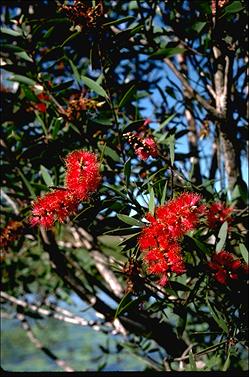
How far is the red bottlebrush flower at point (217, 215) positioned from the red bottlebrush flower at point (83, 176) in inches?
13.5

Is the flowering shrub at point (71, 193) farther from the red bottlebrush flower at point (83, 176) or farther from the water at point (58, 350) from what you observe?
the water at point (58, 350)

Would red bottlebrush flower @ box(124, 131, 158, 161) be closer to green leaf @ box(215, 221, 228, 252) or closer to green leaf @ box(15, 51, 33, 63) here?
green leaf @ box(215, 221, 228, 252)

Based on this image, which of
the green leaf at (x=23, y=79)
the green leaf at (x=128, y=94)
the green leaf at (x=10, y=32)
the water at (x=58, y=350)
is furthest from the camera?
the water at (x=58, y=350)

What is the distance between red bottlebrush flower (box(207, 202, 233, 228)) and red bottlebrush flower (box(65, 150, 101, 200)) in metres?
0.34

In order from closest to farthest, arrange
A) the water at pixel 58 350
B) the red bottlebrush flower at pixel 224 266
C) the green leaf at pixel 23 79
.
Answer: the red bottlebrush flower at pixel 224 266 < the green leaf at pixel 23 79 < the water at pixel 58 350

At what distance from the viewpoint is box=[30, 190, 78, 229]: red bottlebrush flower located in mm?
903

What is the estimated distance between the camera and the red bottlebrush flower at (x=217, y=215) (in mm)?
1099

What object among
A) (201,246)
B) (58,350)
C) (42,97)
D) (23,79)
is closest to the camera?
→ (201,246)

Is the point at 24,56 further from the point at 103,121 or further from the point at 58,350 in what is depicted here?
the point at 58,350

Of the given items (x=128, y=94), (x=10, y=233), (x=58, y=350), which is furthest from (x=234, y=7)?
(x=58, y=350)

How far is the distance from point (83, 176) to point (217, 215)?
0.44m

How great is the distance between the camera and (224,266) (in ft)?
3.33

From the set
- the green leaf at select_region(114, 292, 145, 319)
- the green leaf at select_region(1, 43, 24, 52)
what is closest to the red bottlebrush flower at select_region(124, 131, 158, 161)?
the green leaf at select_region(114, 292, 145, 319)

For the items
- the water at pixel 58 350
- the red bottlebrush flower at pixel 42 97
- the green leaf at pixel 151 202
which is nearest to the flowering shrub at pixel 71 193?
the green leaf at pixel 151 202
